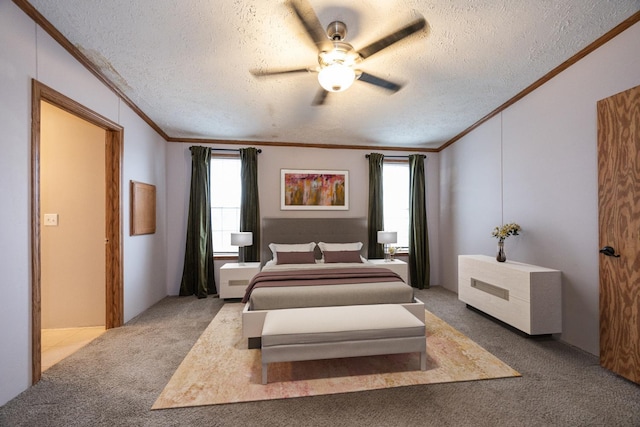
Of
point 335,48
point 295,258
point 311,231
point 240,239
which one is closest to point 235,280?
point 240,239

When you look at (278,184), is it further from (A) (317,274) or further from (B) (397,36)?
(B) (397,36)

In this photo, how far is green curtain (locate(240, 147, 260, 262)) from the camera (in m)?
4.87

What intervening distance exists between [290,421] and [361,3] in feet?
9.31

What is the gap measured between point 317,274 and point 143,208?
2.62 metres

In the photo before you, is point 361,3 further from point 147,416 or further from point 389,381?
point 147,416

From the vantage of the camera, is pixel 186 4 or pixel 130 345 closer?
pixel 186 4

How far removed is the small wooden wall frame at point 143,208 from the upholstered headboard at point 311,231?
1.71 meters

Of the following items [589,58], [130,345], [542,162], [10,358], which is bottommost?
[130,345]

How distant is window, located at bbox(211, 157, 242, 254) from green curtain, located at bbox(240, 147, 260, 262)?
0.21 metres

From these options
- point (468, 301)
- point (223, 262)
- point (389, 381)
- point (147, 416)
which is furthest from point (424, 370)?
point (223, 262)

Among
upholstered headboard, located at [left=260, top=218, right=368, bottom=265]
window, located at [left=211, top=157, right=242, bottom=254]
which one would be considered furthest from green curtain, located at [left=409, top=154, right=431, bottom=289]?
window, located at [left=211, top=157, right=242, bottom=254]

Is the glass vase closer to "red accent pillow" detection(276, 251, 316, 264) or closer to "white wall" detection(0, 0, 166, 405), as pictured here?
"red accent pillow" detection(276, 251, 316, 264)

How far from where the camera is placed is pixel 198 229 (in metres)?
4.75

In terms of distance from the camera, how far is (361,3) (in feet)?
6.36
